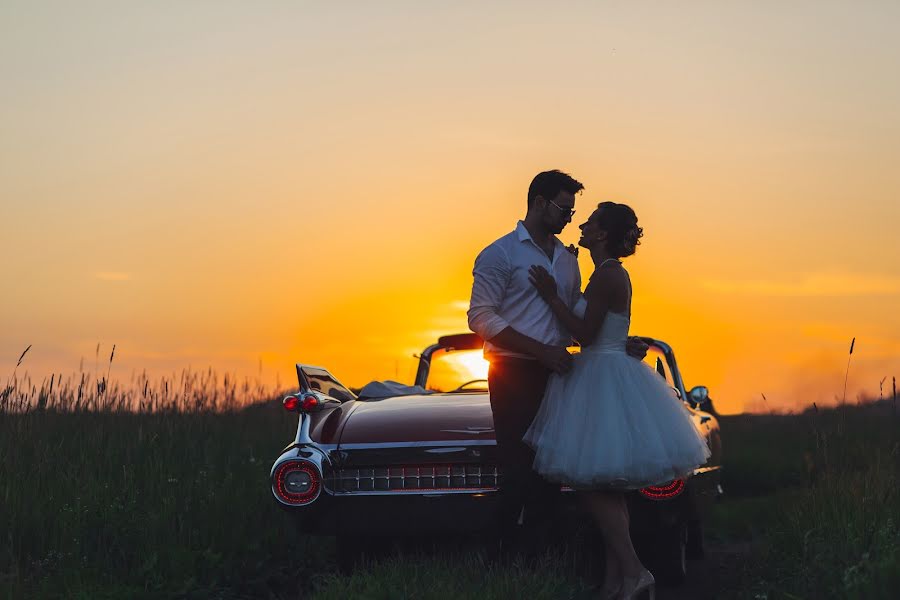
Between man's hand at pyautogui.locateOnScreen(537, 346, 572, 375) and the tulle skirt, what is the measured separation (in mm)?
174

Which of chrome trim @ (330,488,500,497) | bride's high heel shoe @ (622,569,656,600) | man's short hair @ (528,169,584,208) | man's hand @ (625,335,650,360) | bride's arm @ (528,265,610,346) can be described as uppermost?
man's short hair @ (528,169,584,208)

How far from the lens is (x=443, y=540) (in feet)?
21.4

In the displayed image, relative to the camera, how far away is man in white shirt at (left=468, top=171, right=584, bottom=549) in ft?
18.8

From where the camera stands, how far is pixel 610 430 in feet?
19.1

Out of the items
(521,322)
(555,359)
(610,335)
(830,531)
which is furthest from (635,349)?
(830,531)

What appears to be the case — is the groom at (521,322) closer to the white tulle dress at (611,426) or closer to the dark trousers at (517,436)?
the dark trousers at (517,436)

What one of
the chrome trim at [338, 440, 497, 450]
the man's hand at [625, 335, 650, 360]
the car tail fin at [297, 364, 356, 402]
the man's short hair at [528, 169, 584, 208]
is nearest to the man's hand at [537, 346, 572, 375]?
the man's hand at [625, 335, 650, 360]

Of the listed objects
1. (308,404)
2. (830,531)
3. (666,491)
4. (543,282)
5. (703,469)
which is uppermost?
(543,282)

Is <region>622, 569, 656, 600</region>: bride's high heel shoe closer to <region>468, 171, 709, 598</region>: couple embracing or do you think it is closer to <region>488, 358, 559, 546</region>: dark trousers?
<region>468, 171, 709, 598</region>: couple embracing

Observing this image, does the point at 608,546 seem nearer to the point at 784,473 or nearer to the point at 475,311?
the point at 475,311

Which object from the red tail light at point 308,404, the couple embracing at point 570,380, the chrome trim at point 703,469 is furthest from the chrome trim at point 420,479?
the chrome trim at point 703,469

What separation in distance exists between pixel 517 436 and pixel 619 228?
1.19m

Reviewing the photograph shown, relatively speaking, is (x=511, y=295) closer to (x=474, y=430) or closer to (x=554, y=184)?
(x=554, y=184)

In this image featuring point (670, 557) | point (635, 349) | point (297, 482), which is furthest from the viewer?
point (670, 557)
